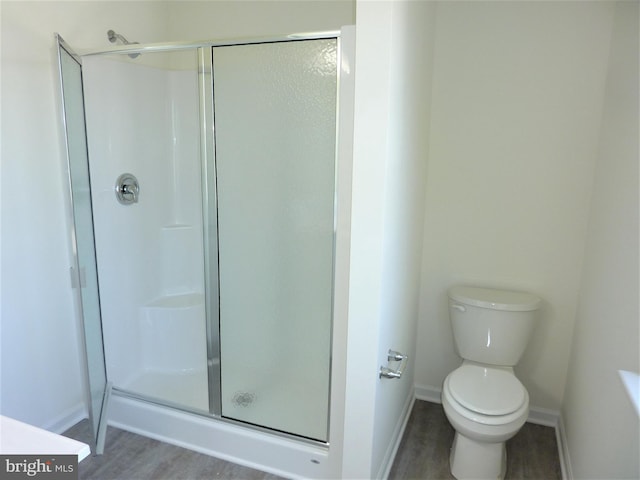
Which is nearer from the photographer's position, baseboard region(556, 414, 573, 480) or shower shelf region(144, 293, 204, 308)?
baseboard region(556, 414, 573, 480)

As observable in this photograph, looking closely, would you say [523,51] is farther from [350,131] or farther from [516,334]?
[516,334]

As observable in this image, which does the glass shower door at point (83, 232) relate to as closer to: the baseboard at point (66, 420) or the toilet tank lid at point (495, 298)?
the baseboard at point (66, 420)

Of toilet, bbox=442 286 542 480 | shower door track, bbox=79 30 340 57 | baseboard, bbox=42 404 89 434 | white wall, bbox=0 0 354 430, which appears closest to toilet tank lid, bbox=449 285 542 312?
toilet, bbox=442 286 542 480

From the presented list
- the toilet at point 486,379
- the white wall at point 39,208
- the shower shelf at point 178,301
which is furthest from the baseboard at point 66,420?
the toilet at point 486,379

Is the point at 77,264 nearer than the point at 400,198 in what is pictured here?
No

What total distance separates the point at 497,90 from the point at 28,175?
2347mm

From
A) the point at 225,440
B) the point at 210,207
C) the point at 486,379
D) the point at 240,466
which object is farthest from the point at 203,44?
the point at 486,379

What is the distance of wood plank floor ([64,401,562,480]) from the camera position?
2.04 m

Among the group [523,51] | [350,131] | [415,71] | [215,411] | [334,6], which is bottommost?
[215,411]

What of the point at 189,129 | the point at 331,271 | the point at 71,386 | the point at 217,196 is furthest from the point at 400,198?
the point at 71,386

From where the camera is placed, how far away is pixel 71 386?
7.74 ft

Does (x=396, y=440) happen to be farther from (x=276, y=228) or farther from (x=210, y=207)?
(x=210, y=207)

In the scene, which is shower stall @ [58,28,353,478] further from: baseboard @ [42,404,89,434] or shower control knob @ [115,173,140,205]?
baseboard @ [42,404,89,434]

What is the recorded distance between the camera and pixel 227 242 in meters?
2.20
